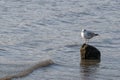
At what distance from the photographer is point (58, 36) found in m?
14.6

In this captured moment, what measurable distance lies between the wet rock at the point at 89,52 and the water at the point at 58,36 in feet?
0.67

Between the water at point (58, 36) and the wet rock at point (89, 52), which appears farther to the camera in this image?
the wet rock at point (89, 52)

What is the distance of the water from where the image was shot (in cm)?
1103

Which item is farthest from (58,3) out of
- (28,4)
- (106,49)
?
(106,49)

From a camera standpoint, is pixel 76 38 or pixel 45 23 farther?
pixel 45 23

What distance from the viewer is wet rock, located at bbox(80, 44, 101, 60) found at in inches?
460

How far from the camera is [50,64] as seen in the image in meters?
11.5

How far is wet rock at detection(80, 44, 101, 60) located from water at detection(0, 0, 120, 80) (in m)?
0.20

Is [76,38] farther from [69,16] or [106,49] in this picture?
[69,16]

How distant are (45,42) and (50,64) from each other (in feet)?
7.97

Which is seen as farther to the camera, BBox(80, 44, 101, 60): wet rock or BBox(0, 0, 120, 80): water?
BBox(80, 44, 101, 60): wet rock

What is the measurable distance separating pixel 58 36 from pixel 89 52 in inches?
116

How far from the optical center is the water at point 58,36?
36.2ft

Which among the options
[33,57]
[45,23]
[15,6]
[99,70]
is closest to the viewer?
[99,70]
